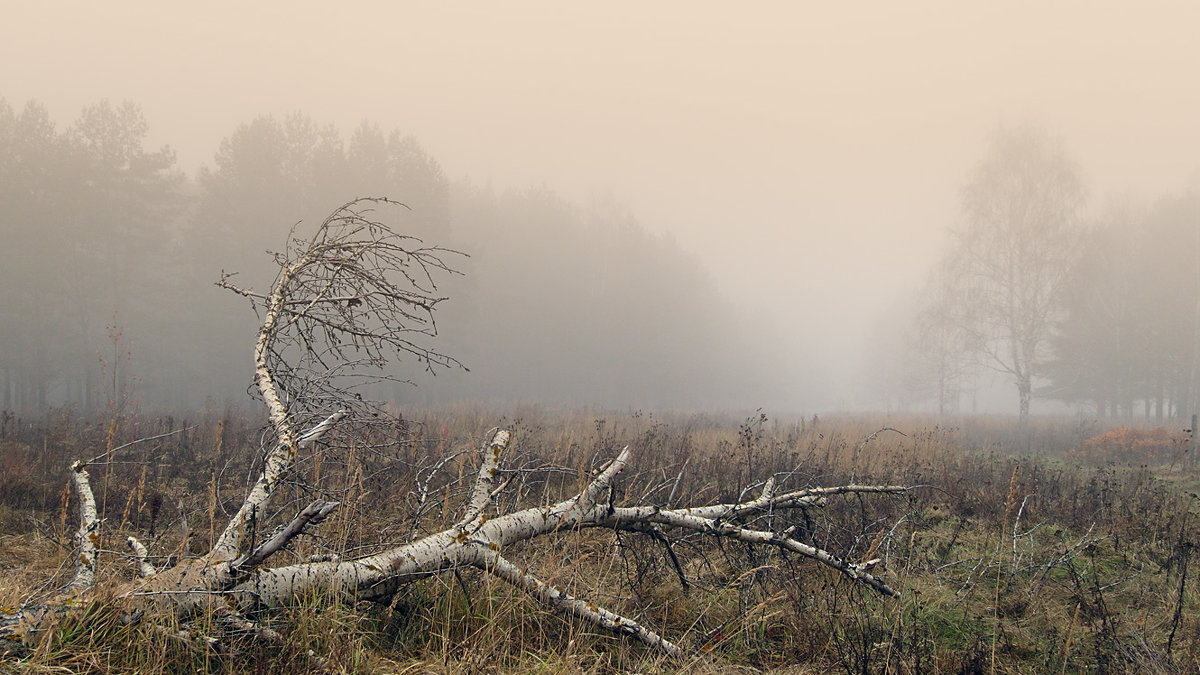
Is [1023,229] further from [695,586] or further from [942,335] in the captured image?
[695,586]

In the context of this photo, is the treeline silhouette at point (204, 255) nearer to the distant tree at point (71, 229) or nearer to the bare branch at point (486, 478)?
the distant tree at point (71, 229)

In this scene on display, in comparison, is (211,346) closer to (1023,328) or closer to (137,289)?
(137,289)

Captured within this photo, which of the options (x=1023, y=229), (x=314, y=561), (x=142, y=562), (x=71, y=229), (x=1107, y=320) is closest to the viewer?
(x=142, y=562)

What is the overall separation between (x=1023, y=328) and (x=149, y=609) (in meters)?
27.4

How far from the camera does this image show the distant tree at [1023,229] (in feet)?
73.7

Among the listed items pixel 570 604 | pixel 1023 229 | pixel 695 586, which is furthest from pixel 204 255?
pixel 1023 229

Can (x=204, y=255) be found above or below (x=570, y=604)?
above

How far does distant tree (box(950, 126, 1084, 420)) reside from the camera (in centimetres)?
2245

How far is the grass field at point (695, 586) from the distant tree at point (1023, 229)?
16.9 meters

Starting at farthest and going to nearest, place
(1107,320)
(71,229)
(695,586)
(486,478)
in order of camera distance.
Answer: (1107,320) → (71,229) → (695,586) → (486,478)

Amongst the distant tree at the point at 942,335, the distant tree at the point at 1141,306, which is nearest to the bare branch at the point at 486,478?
the distant tree at the point at 942,335

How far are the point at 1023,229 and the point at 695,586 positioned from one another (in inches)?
968

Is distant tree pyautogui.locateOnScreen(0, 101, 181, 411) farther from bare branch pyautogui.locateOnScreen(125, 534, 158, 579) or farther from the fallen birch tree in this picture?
bare branch pyautogui.locateOnScreen(125, 534, 158, 579)

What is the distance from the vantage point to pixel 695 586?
390 cm
